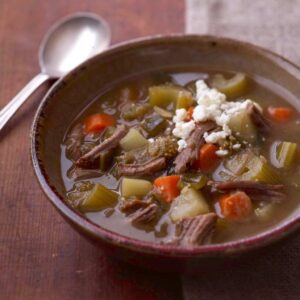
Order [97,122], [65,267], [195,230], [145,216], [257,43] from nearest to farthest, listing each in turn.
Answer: [195,230]
[145,216]
[65,267]
[97,122]
[257,43]

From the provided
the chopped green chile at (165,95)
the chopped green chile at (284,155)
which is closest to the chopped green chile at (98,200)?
the chopped green chile at (165,95)

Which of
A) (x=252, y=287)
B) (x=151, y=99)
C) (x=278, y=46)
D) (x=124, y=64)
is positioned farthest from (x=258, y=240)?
(x=278, y=46)

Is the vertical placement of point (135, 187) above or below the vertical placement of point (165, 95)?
below

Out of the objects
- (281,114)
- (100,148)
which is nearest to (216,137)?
(281,114)

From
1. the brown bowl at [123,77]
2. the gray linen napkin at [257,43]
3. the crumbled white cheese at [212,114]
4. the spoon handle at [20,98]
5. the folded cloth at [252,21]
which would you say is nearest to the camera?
the brown bowl at [123,77]

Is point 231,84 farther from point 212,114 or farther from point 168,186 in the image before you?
point 168,186

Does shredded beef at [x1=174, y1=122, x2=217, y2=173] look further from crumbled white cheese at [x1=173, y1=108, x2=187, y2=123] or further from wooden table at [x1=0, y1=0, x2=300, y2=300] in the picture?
wooden table at [x1=0, y1=0, x2=300, y2=300]

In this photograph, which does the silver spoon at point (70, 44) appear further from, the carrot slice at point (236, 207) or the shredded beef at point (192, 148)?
the carrot slice at point (236, 207)
